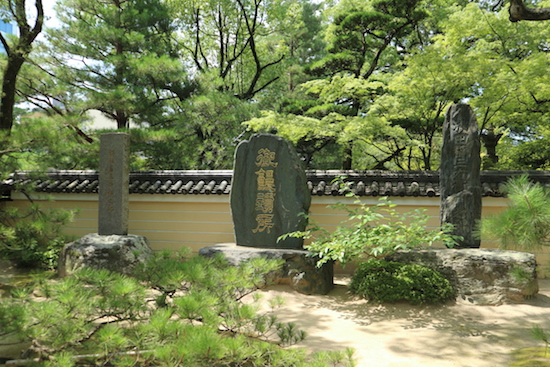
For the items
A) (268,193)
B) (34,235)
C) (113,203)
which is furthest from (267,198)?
(34,235)

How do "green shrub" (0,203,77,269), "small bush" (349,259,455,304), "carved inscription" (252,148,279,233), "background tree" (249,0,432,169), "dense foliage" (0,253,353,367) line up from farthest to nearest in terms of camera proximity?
1. "background tree" (249,0,432,169)
2. "carved inscription" (252,148,279,233)
3. "small bush" (349,259,455,304)
4. "green shrub" (0,203,77,269)
5. "dense foliage" (0,253,353,367)

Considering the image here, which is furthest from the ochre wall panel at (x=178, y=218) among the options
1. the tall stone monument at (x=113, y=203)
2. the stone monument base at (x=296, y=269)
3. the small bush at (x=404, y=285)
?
the small bush at (x=404, y=285)

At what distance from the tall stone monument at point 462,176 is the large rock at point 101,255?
17.4 ft

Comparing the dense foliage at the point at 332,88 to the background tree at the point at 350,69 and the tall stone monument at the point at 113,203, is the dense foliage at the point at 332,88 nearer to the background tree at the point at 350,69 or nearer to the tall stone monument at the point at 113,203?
the background tree at the point at 350,69

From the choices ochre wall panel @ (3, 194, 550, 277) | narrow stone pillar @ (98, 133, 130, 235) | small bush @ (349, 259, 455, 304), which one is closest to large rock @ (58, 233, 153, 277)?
narrow stone pillar @ (98, 133, 130, 235)

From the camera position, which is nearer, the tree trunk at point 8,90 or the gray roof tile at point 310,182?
the tree trunk at point 8,90

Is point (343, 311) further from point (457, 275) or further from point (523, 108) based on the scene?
point (523, 108)

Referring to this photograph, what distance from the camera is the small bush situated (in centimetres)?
552

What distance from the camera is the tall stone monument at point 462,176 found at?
245 inches

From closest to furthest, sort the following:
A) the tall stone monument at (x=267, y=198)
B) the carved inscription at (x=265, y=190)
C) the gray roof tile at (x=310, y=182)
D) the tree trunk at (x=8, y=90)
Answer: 1. the tall stone monument at (x=267, y=198)
2. the carved inscription at (x=265, y=190)
3. the tree trunk at (x=8, y=90)
4. the gray roof tile at (x=310, y=182)

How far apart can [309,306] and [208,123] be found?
746cm

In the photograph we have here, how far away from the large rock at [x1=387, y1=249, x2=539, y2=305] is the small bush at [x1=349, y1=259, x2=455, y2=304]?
0.20 m

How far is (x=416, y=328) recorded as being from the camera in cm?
477

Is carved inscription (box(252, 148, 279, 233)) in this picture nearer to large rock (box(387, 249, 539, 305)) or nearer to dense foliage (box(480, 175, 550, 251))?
large rock (box(387, 249, 539, 305))
